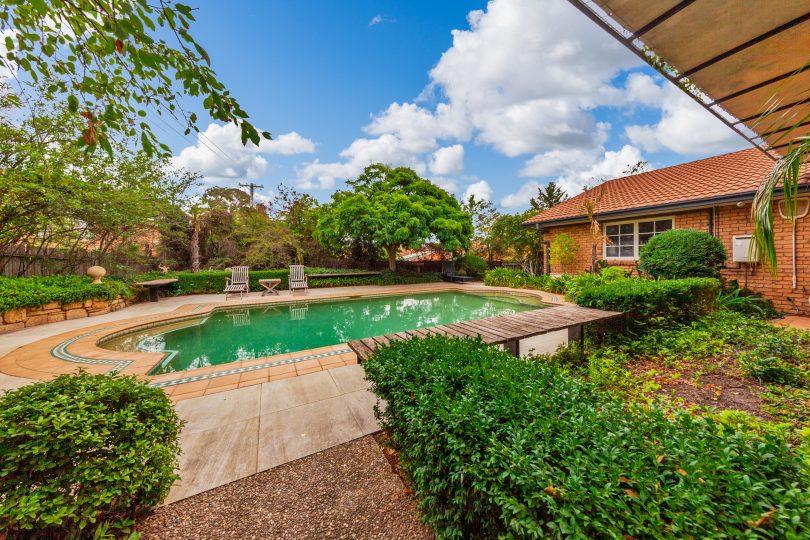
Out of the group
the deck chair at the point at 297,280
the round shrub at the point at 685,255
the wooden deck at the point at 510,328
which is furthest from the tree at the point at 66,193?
the round shrub at the point at 685,255

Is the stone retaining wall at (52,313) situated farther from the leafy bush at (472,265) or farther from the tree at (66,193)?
the leafy bush at (472,265)

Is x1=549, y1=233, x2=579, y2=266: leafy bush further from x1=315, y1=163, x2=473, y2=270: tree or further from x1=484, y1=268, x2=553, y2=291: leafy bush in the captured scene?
x1=315, y1=163, x2=473, y2=270: tree

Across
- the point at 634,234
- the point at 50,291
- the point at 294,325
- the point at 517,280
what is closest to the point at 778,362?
the point at 634,234

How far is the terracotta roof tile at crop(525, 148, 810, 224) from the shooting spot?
7.32 metres

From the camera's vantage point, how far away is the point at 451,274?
53.0 ft

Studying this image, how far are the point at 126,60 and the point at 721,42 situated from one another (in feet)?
15.4

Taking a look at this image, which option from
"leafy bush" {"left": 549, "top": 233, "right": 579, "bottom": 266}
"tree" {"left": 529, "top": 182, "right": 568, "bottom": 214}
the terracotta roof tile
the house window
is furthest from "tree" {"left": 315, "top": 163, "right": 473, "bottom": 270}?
"tree" {"left": 529, "top": 182, "right": 568, "bottom": 214}

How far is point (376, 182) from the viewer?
15.1 meters

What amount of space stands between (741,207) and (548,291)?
502cm

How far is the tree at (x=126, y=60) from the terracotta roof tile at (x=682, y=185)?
364 inches

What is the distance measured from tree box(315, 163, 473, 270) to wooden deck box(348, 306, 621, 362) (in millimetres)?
8673

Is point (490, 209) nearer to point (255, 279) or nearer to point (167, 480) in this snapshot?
point (255, 279)

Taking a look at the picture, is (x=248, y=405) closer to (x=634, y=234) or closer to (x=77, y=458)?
(x=77, y=458)

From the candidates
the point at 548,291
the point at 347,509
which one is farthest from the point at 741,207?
the point at 347,509
